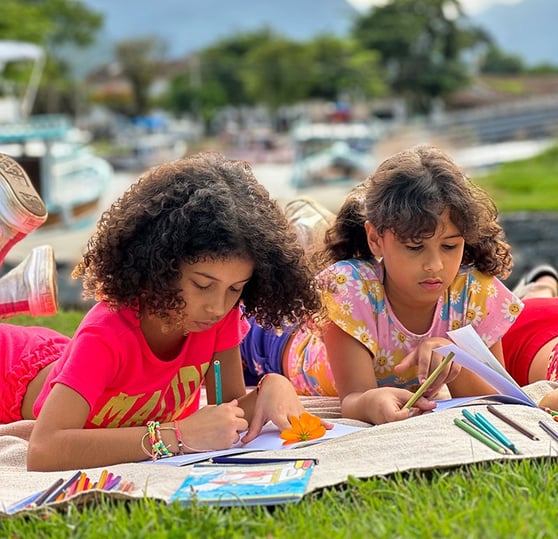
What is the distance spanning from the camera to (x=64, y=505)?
2.25 m

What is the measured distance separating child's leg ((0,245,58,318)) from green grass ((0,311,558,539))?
1.40 metres

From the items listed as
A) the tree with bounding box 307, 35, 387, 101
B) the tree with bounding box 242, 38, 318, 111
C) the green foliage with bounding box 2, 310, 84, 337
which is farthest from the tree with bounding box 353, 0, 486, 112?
the green foliage with bounding box 2, 310, 84, 337

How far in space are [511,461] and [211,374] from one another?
3.42 feet

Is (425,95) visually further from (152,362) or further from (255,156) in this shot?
(152,362)

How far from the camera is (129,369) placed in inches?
108

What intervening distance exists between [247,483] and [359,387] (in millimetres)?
839

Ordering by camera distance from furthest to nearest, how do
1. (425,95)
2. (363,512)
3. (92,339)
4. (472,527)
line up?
(425,95)
(92,339)
(363,512)
(472,527)

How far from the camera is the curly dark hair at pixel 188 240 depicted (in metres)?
2.61

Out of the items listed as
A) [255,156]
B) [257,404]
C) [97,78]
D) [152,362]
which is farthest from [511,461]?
[97,78]

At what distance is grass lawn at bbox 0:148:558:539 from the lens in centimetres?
200

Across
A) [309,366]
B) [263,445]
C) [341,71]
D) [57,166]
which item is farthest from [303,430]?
[341,71]

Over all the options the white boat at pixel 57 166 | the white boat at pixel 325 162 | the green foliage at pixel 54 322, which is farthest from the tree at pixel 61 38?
the green foliage at pixel 54 322

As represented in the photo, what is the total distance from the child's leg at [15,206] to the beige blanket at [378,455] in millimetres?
933

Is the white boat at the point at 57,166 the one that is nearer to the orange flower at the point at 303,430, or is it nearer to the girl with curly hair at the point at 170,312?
the girl with curly hair at the point at 170,312
